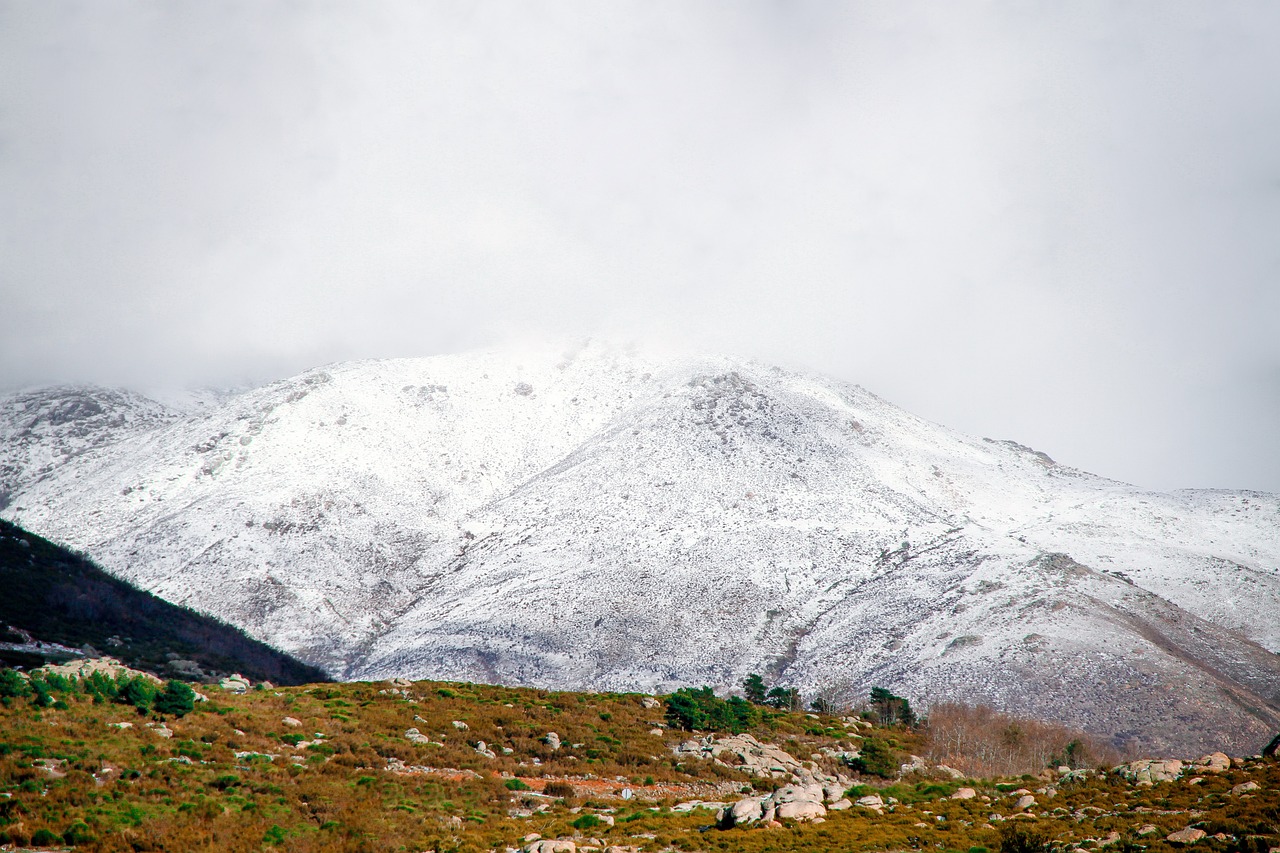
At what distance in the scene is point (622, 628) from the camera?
454 ft

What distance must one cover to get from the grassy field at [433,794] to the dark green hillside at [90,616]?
2154cm

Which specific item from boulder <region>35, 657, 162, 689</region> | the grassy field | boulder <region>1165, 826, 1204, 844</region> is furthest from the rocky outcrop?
boulder <region>1165, 826, 1204, 844</region>

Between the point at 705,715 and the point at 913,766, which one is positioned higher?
the point at 705,715

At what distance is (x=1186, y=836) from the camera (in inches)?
801

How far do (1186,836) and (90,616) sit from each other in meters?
78.1

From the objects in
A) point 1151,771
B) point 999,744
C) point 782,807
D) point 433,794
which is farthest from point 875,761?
point 999,744

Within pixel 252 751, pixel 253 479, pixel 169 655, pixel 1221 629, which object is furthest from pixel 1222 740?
pixel 253 479

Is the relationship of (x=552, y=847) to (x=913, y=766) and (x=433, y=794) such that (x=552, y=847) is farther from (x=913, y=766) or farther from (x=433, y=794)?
(x=913, y=766)

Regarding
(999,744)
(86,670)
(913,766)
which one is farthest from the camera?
(999,744)

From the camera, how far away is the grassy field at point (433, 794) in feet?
72.8

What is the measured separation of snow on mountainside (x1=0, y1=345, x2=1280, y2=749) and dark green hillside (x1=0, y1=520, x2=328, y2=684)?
52.4 metres

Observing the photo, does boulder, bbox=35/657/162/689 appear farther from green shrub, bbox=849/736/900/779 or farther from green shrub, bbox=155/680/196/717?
green shrub, bbox=849/736/900/779

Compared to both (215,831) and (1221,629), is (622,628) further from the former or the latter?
(215,831)

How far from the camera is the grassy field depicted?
2220 centimetres
